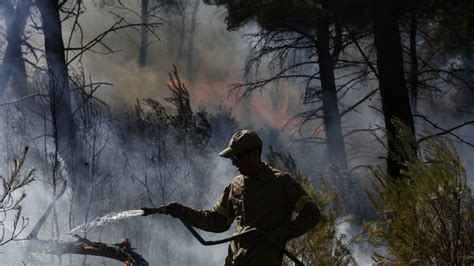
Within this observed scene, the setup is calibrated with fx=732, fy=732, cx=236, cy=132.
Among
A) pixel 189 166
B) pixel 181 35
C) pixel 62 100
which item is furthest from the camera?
pixel 181 35

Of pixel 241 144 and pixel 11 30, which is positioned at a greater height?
pixel 11 30

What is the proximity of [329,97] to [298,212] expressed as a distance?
42.5 ft

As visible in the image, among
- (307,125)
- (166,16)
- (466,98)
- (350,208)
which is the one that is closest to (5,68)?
(350,208)

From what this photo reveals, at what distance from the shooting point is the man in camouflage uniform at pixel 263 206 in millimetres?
4430

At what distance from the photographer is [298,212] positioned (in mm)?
4457

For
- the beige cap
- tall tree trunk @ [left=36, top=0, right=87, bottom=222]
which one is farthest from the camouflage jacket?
tall tree trunk @ [left=36, top=0, right=87, bottom=222]

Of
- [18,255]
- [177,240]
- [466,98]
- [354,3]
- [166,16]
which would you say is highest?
[166,16]

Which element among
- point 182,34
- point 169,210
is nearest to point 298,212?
point 169,210

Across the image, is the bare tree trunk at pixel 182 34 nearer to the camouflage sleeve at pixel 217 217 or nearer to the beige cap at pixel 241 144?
the camouflage sleeve at pixel 217 217

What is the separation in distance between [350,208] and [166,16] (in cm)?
2914

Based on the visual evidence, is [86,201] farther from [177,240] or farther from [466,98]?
[466,98]

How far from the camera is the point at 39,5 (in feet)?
33.3

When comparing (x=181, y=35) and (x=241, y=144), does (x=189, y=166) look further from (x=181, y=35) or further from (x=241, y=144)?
(x=181, y=35)

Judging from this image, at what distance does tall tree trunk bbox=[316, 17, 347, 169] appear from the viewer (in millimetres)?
16766
